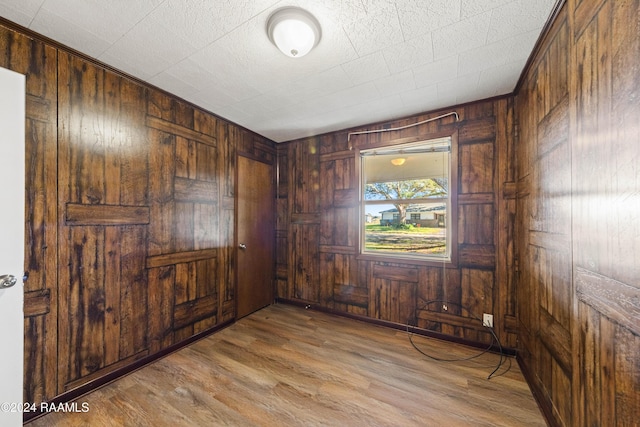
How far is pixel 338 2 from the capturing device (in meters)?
1.27

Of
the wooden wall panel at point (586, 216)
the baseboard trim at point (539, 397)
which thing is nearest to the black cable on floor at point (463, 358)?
the baseboard trim at point (539, 397)

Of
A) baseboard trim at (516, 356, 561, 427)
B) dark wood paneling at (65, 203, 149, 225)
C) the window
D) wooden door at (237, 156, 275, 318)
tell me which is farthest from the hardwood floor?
dark wood paneling at (65, 203, 149, 225)

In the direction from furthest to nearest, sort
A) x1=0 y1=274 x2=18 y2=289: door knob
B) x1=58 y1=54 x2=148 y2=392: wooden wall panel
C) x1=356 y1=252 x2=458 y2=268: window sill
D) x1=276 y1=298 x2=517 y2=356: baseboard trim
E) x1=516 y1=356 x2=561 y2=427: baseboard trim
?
x1=356 y1=252 x2=458 y2=268: window sill < x1=276 y1=298 x2=517 y2=356: baseboard trim < x1=58 y1=54 x2=148 y2=392: wooden wall panel < x1=516 y1=356 x2=561 y2=427: baseboard trim < x1=0 y1=274 x2=18 y2=289: door knob

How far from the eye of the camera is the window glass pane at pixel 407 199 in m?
2.61

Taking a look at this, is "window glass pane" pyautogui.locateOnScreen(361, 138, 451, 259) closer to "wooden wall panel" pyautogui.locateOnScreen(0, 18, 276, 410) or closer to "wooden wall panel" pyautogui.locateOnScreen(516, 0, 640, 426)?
"wooden wall panel" pyautogui.locateOnScreen(516, 0, 640, 426)

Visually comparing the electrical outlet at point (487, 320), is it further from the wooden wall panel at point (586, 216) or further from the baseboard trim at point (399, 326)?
the wooden wall panel at point (586, 216)

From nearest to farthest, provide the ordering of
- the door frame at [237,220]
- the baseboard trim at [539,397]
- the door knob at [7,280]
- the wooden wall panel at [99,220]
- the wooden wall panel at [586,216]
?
the wooden wall panel at [586,216] < the door knob at [7,280] < the baseboard trim at [539,397] < the wooden wall panel at [99,220] < the door frame at [237,220]

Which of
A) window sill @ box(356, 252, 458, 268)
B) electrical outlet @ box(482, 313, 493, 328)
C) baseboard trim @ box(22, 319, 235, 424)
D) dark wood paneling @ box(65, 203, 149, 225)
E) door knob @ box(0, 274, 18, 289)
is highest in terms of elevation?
dark wood paneling @ box(65, 203, 149, 225)

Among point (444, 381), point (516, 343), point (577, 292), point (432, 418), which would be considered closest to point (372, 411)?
point (432, 418)

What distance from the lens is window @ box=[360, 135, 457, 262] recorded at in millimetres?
2582

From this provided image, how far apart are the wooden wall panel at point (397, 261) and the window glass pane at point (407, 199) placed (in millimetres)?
156

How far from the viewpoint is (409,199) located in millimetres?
2779

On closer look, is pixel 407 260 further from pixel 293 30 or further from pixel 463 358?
pixel 293 30

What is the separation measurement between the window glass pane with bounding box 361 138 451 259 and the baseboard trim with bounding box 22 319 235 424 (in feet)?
7.56
